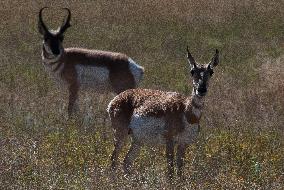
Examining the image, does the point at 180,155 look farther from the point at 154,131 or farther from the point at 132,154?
the point at 132,154

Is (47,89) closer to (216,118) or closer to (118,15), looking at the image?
(216,118)

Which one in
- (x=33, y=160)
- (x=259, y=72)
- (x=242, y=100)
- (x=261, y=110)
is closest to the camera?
(x=33, y=160)

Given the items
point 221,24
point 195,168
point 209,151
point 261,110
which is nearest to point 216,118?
point 261,110

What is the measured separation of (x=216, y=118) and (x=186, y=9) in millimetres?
11124

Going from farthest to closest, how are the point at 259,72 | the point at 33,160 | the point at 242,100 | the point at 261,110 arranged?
1. the point at 259,72
2. the point at 242,100
3. the point at 261,110
4. the point at 33,160

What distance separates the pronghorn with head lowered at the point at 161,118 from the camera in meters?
8.57

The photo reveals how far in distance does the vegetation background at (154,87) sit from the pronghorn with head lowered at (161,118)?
8.9 inches

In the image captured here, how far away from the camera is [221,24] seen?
22.4m

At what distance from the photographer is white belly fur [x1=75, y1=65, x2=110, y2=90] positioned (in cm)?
1338

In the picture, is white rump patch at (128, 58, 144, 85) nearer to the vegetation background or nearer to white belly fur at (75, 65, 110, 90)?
white belly fur at (75, 65, 110, 90)

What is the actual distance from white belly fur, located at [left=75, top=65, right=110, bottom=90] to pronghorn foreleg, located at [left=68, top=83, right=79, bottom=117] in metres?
0.16

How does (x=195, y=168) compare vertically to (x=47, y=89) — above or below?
above

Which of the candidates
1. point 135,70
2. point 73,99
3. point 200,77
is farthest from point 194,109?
point 73,99

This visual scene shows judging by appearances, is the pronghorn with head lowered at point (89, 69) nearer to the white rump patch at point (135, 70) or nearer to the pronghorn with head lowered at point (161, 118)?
the white rump patch at point (135, 70)
